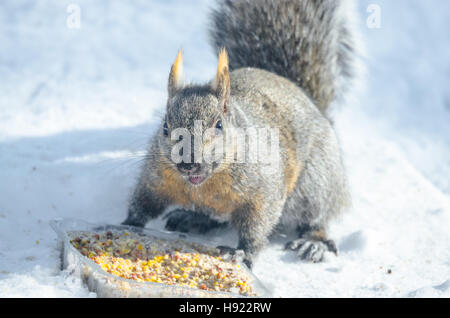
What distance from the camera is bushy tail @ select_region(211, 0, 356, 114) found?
3465mm

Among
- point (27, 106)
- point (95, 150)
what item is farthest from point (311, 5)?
point (27, 106)

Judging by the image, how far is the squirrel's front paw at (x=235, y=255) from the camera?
2.70 m

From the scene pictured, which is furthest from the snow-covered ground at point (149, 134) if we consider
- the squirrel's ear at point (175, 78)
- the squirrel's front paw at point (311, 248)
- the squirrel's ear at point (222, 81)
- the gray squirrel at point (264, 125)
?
the squirrel's ear at point (222, 81)

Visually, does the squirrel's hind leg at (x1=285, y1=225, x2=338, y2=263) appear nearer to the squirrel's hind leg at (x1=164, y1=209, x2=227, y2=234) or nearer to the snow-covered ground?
the snow-covered ground

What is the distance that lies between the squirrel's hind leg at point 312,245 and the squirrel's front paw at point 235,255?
38cm

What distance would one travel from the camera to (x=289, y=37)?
136 inches

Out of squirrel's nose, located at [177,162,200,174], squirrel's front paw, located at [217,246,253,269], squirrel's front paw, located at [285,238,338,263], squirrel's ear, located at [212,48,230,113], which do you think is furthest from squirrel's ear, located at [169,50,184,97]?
squirrel's front paw, located at [285,238,338,263]

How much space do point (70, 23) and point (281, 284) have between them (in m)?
4.03

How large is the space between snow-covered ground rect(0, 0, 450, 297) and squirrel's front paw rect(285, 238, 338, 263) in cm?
5

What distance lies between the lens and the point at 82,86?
474cm

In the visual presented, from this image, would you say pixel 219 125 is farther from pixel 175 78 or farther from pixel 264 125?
pixel 264 125

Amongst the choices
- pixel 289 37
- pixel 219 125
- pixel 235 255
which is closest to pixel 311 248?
pixel 235 255

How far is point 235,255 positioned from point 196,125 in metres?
0.73
